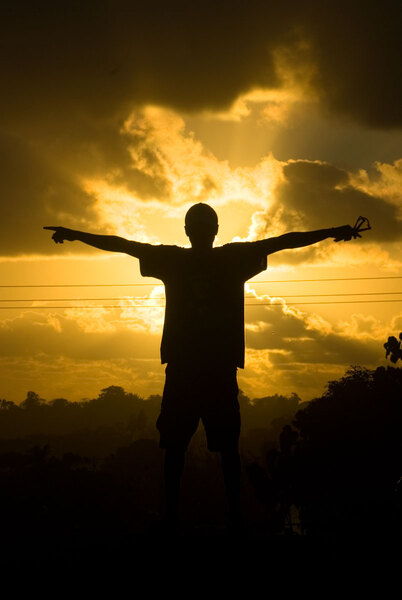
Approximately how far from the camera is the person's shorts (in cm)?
616

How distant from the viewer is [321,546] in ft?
19.7

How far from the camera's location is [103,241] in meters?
6.91

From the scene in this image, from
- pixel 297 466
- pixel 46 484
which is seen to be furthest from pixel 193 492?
pixel 297 466

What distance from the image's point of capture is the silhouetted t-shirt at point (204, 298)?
6.30 meters

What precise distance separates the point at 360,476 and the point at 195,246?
143ft

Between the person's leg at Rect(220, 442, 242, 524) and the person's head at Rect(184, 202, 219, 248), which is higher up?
the person's head at Rect(184, 202, 219, 248)

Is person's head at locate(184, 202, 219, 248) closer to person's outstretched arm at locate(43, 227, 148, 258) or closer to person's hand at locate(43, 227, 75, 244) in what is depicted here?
person's outstretched arm at locate(43, 227, 148, 258)

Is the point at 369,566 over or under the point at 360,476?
over

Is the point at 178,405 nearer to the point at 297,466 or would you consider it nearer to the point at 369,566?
the point at 369,566

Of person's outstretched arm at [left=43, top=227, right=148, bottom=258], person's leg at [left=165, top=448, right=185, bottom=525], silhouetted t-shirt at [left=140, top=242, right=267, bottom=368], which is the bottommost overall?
person's leg at [left=165, top=448, right=185, bottom=525]

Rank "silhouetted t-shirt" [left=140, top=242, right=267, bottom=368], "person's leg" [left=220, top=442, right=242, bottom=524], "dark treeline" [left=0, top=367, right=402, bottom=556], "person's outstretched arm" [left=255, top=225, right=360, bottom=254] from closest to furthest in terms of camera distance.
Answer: "person's leg" [left=220, top=442, right=242, bottom=524] < "silhouetted t-shirt" [left=140, top=242, right=267, bottom=368] < "person's outstretched arm" [left=255, top=225, right=360, bottom=254] < "dark treeline" [left=0, top=367, right=402, bottom=556]

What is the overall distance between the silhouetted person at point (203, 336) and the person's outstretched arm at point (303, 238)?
0.04 ft

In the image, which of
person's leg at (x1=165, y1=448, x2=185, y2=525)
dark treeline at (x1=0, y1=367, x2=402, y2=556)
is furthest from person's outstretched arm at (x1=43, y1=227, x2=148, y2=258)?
dark treeline at (x1=0, y1=367, x2=402, y2=556)

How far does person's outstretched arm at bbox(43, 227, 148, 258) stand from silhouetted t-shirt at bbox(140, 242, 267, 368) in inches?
7.8
